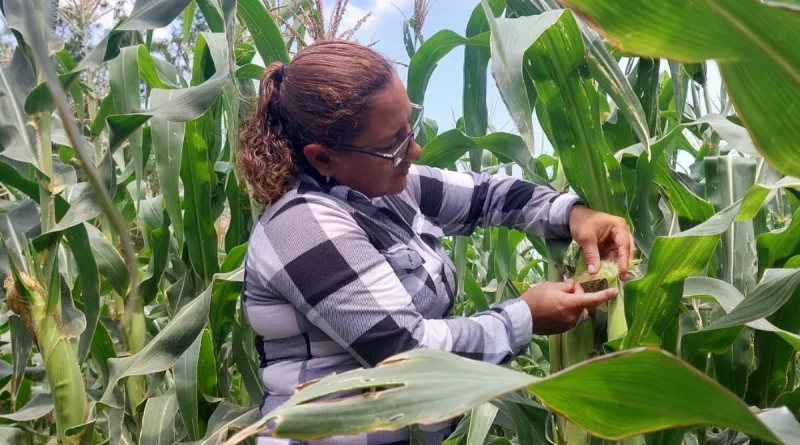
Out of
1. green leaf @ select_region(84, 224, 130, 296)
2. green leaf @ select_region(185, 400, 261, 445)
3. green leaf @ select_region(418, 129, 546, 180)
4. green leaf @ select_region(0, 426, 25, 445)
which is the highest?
green leaf @ select_region(418, 129, 546, 180)

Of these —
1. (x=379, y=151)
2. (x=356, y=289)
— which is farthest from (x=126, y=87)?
(x=356, y=289)

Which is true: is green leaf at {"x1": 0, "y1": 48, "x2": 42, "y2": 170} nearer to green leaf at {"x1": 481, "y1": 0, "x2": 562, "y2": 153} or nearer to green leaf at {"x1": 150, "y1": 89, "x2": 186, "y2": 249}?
green leaf at {"x1": 150, "y1": 89, "x2": 186, "y2": 249}

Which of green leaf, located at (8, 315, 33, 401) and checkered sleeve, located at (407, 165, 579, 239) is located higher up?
checkered sleeve, located at (407, 165, 579, 239)

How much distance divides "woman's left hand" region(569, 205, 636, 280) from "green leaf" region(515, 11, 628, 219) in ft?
0.11

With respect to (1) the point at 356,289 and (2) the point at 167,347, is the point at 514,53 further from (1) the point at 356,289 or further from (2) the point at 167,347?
(2) the point at 167,347

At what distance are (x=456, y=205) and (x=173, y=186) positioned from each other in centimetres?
45

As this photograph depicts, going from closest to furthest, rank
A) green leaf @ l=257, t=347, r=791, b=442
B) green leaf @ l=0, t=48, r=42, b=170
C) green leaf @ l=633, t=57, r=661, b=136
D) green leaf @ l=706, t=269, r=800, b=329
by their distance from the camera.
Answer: green leaf @ l=257, t=347, r=791, b=442
green leaf @ l=706, t=269, r=800, b=329
green leaf @ l=633, t=57, r=661, b=136
green leaf @ l=0, t=48, r=42, b=170

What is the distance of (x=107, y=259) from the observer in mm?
1059

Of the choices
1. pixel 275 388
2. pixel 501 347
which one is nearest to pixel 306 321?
pixel 275 388

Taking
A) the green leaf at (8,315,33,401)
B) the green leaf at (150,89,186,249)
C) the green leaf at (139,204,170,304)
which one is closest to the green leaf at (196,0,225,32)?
the green leaf at (150,89,186,249)

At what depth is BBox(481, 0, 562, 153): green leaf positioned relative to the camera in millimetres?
667

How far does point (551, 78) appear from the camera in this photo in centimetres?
76

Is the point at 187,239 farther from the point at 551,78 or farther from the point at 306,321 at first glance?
the point at 551,78

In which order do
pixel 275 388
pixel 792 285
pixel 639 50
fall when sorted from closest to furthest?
1. pixel 639 50
2. pixel 792 285
3. pixel 275 388
